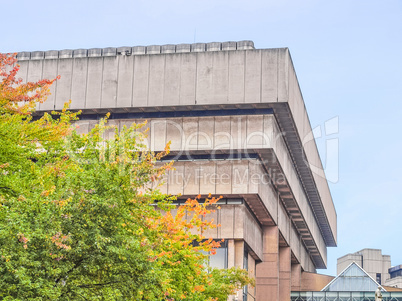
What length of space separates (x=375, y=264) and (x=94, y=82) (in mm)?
110429

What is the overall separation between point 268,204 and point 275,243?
5.40 metres

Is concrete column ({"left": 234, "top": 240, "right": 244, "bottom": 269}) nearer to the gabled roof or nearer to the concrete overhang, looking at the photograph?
the concrete overhang

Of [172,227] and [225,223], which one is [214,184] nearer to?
[225,223]

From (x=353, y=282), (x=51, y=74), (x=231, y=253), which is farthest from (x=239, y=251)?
(x=353, y=282)

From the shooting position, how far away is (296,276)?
86.2m

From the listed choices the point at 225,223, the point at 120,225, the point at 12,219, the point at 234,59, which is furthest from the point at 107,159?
the point at 234,59

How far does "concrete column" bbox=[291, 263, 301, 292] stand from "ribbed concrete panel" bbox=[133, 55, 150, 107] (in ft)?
114

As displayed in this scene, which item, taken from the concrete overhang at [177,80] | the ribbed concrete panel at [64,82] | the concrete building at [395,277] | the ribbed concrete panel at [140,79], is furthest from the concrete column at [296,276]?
the concrete building at [395,277]

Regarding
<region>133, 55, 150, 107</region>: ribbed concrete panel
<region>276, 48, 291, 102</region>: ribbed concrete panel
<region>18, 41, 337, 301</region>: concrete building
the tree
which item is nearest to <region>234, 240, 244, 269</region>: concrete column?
<region>18, 41, 337, 301</region>: concrete building

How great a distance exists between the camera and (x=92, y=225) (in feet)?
69.7

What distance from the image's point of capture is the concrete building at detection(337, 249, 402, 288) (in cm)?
15312

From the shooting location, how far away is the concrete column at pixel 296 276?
86000 mm

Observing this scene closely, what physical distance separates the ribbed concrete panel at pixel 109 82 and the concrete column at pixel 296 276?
117ft

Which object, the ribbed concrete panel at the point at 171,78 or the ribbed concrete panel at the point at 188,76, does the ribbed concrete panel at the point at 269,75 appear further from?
the ribbed concrete panel at the point at 171,78
